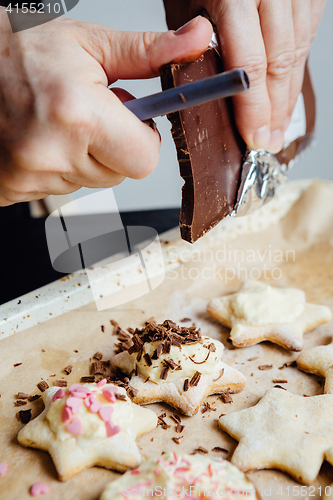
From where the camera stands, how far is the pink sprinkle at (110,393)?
99cm

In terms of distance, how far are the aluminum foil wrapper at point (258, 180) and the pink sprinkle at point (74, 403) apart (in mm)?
830

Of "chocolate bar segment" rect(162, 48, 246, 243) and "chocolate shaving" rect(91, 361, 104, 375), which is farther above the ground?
"chocolate bar segment" rect(162, 48, 246, 243)

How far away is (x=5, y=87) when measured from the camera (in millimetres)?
844

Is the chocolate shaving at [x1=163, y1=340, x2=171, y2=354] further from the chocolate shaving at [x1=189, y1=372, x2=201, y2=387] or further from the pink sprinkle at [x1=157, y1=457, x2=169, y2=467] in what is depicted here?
the pink sprinkle at [x1=157, y1=457, x2=169, y2=467]

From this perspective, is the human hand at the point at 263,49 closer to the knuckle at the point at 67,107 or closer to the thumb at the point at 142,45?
the thumb at the point at 142,45

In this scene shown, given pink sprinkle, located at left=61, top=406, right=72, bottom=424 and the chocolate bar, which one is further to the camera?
the chocolate bar

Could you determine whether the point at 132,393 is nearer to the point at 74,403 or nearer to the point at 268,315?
the point at 74,403

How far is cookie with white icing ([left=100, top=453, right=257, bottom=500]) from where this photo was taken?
798mm

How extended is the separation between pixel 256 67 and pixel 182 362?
90cm

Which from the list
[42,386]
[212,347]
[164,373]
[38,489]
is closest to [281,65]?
[212,347]

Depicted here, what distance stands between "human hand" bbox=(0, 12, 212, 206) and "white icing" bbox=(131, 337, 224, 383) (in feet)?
1.69

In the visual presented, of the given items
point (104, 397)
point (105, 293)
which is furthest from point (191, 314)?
point (104, 397)

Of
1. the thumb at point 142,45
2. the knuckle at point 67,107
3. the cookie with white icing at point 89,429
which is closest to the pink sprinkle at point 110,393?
the cookie with white icing at point 89,429

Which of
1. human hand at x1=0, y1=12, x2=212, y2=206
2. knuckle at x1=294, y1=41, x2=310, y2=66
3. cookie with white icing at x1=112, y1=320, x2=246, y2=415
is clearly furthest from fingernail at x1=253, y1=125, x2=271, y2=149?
cookie with white icing at x1=112, y1=320, x2=246, y2=415
